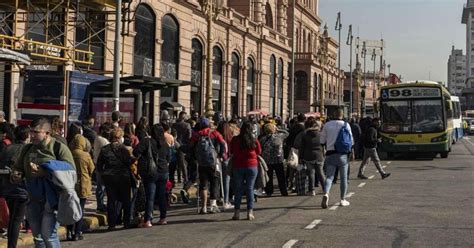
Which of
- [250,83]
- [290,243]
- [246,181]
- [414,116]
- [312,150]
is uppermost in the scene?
[250,83]

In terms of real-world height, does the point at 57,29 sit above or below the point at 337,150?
above

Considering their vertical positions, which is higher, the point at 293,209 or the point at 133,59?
the point at 133,59

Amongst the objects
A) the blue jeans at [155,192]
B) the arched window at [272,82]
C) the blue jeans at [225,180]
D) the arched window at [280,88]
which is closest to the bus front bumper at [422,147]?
the blue jeans at [225,180]

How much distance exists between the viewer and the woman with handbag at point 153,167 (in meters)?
10.5

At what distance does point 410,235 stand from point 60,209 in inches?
206

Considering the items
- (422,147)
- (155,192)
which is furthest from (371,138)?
(155,192)

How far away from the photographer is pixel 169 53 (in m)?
32.1

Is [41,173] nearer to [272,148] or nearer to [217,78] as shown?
[272,148]

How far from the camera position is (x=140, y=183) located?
11.0 metres

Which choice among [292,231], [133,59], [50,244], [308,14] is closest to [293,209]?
[292,231]

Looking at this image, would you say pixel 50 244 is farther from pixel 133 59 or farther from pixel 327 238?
pixel 133 59

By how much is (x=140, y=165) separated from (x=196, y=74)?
83.6ft

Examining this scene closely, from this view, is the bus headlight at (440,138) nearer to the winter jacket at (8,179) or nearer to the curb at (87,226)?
the curb at (87,226)

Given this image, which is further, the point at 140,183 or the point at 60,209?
the point at 140,183
